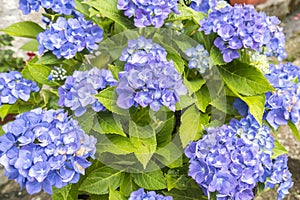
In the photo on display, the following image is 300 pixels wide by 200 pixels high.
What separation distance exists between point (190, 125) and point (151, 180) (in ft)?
0.89

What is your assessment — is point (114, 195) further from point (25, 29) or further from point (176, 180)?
point (25, 29)

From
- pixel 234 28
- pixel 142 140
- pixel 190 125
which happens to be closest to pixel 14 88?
pixel 142 140

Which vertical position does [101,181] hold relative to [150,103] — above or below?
below

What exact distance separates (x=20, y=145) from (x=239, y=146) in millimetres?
776

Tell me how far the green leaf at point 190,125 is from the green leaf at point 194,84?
10 centimetres

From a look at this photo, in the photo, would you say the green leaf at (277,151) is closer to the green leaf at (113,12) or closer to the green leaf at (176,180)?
the green leaf at (176,180)

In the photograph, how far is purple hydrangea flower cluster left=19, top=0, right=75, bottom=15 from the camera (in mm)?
1925

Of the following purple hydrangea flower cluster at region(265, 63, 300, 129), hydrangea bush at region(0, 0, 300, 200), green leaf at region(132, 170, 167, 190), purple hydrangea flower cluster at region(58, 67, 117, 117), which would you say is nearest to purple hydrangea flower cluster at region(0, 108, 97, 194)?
hydrangea bush at region(0, 0, 300, 200)

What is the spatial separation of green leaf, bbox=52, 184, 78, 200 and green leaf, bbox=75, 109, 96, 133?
23 centimetres

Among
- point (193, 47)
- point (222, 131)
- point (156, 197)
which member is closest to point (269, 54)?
point (193, 47)

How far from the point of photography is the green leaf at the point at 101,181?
182 cm

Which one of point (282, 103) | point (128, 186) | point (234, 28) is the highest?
point (234, 28)

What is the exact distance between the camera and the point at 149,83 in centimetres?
154

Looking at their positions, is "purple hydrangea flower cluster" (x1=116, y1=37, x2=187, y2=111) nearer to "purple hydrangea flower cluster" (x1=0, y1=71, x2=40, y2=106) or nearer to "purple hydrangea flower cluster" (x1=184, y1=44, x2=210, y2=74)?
"purple hydrangea flower cluster" (x1=184, y1=44, x2=210, y2=74)
